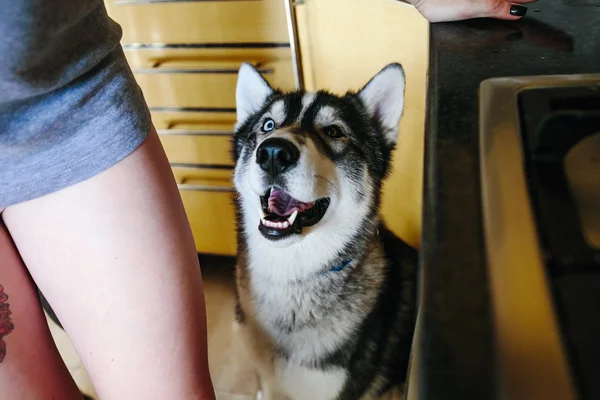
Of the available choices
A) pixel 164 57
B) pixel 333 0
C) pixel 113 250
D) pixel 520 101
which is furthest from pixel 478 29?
pixel 164 57

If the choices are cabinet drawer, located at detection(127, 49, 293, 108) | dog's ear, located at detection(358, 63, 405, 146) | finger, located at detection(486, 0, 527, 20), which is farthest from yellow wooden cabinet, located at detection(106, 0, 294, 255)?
finger, located at detection(486, 0, 527, 20)

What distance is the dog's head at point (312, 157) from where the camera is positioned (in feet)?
3.19

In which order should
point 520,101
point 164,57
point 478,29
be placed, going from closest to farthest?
point 520,101, point 478,29, point 164,57

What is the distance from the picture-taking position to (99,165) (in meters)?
0.57

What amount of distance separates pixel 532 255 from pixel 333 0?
41.7 inches

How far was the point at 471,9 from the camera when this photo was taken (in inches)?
31.6

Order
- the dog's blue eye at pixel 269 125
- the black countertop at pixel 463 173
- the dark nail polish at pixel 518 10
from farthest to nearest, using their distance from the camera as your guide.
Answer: the dog's blue eye at pixel 269 125, the dark nail polish at pixel 518 10, the black countertop at pixel 463 173

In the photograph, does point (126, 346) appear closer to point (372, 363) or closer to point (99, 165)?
point (99, 165)

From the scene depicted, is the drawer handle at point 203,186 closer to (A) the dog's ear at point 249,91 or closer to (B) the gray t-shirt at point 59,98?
(A) the dog's ear at point 249,91

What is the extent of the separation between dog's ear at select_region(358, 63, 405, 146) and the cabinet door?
0.62 feet

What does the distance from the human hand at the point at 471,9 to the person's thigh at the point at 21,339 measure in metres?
0.75

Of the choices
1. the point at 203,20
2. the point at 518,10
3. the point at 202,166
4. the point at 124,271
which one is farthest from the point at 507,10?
the point at 202,166

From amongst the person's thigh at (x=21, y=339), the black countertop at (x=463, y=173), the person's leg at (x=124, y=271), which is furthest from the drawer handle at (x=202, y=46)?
the person's thigh at (x=21, y=339)

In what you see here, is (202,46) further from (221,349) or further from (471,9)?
(221,349)
